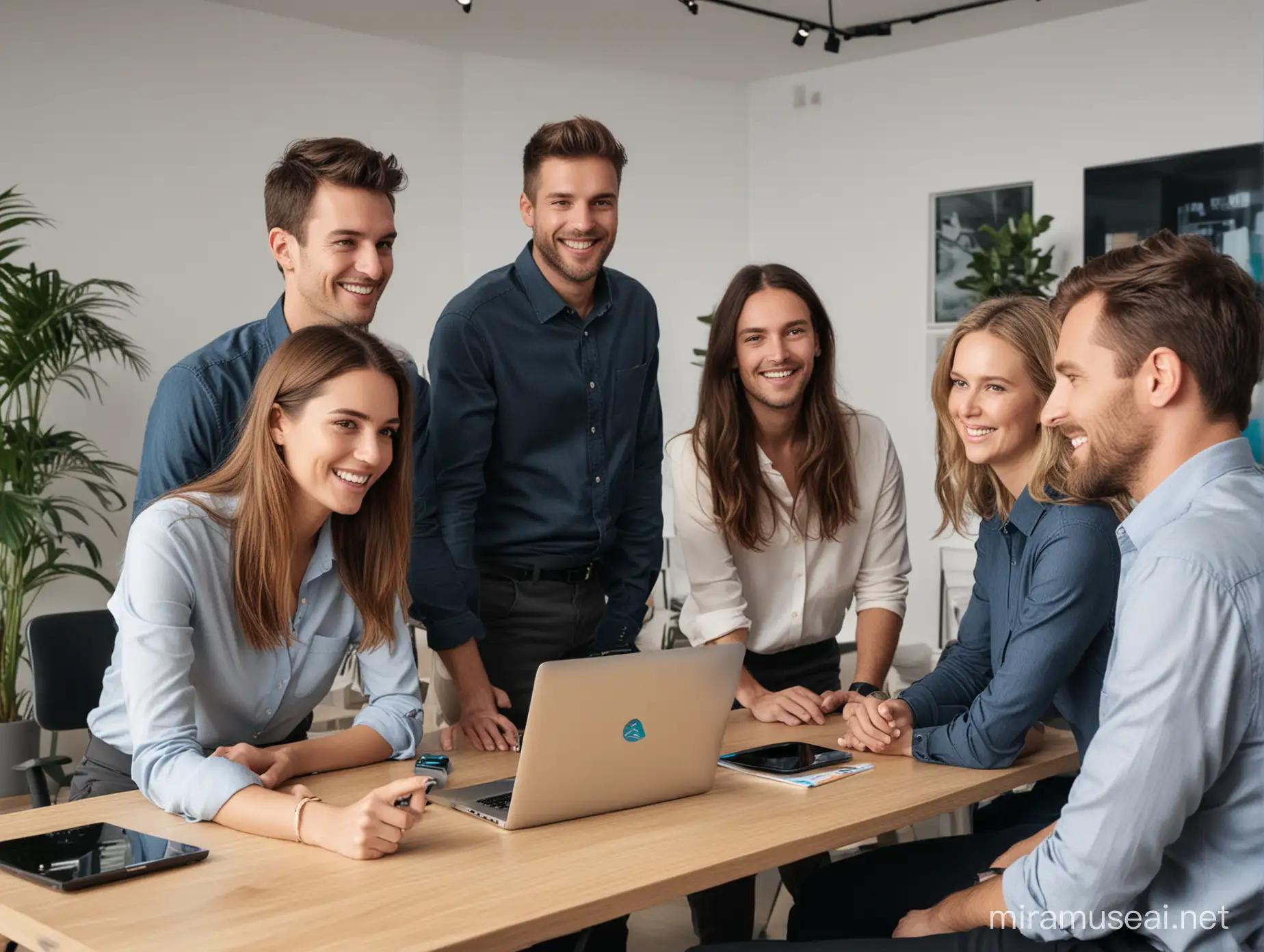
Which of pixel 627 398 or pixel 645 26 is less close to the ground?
pixel 645 26

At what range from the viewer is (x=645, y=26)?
24.3 ft

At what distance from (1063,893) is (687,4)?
5.52 m

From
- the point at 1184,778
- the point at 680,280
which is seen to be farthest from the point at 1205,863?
the point at 680,280

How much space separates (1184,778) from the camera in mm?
1479

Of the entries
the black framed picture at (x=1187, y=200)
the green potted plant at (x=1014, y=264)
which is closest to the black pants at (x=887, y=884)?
the black framed picture at (x=1187, y=200)

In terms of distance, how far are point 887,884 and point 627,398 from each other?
1341mm

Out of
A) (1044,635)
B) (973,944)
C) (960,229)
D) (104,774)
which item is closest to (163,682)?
(104,774)

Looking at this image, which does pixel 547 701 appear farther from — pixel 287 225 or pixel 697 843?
pixel 287 225

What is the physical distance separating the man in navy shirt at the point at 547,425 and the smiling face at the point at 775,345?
31 cm

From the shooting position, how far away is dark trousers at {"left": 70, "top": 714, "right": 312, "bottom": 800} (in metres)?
2.27

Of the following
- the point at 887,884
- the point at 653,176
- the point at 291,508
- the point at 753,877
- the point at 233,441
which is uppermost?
the point at 653,176

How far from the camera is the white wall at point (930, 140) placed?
7047mm

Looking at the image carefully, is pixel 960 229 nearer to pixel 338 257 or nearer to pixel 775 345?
pixel 775 345

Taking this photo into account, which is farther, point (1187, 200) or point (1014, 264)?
point (1014, 264)
